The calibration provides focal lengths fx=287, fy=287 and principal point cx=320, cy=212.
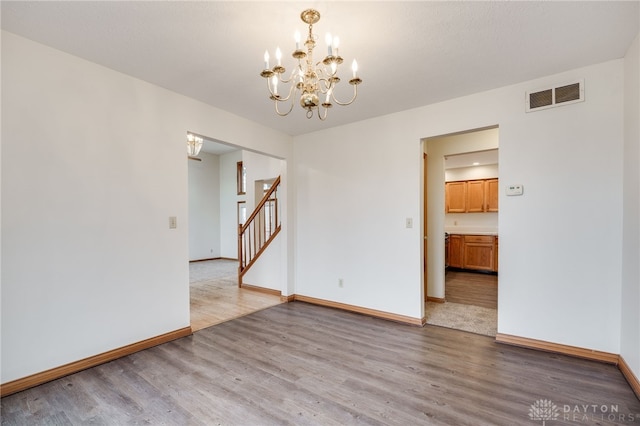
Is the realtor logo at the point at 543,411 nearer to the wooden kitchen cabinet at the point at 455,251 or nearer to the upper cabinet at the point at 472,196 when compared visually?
the wooden kitchen cabinet at the point at 455,251

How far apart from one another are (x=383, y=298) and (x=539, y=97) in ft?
8.66

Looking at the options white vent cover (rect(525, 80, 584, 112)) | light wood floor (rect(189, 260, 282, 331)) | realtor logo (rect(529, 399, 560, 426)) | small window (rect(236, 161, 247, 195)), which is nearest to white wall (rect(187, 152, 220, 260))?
small window (rect(236, 161, 247, 195))

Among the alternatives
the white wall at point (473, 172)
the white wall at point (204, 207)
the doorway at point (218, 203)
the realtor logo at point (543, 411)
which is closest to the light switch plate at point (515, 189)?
the realtor logo at point (543, 411)

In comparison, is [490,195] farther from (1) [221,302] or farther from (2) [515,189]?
(1) [221,302]

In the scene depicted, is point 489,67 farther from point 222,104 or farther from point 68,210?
point 68,210

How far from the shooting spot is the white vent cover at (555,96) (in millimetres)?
2496

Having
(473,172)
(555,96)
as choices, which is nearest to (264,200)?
(555,96)

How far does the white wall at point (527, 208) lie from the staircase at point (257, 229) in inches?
65.0

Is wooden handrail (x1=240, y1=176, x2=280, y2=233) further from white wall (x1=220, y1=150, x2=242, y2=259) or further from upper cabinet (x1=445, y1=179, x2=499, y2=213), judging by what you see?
upper cabinet (x1=445, y1=179, x2=499, y2=213)

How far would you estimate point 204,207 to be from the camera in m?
8.85

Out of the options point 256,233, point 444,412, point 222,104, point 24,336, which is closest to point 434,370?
point 444,412

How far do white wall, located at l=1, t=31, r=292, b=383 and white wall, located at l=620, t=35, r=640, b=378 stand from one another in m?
3.80

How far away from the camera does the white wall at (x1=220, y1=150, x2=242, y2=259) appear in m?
8.95

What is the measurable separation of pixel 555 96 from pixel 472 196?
4.42 meters
